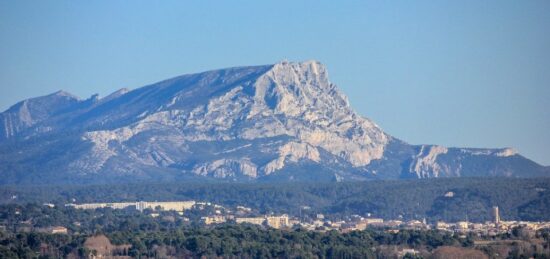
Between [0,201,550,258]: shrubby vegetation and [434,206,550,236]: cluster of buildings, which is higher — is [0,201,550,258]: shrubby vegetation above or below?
below

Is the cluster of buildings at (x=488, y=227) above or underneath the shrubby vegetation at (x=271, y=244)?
above

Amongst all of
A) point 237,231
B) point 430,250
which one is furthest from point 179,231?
point 430,250

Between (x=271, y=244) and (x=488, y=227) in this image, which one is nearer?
(x=271, y=244)

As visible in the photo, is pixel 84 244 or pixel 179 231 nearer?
pixel 84 244

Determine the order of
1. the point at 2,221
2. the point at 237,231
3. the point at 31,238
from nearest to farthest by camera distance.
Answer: the point at 31,238, the point at 237,231, the point at 2,221

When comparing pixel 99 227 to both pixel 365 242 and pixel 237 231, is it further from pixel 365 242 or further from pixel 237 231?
pixel 365 242

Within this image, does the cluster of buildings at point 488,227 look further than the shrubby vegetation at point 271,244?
Yes

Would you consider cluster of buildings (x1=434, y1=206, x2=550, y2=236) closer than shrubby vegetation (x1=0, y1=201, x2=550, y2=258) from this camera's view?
No

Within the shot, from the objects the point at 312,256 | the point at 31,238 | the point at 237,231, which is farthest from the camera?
the point at 237,231

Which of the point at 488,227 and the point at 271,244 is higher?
the point at 488,227
